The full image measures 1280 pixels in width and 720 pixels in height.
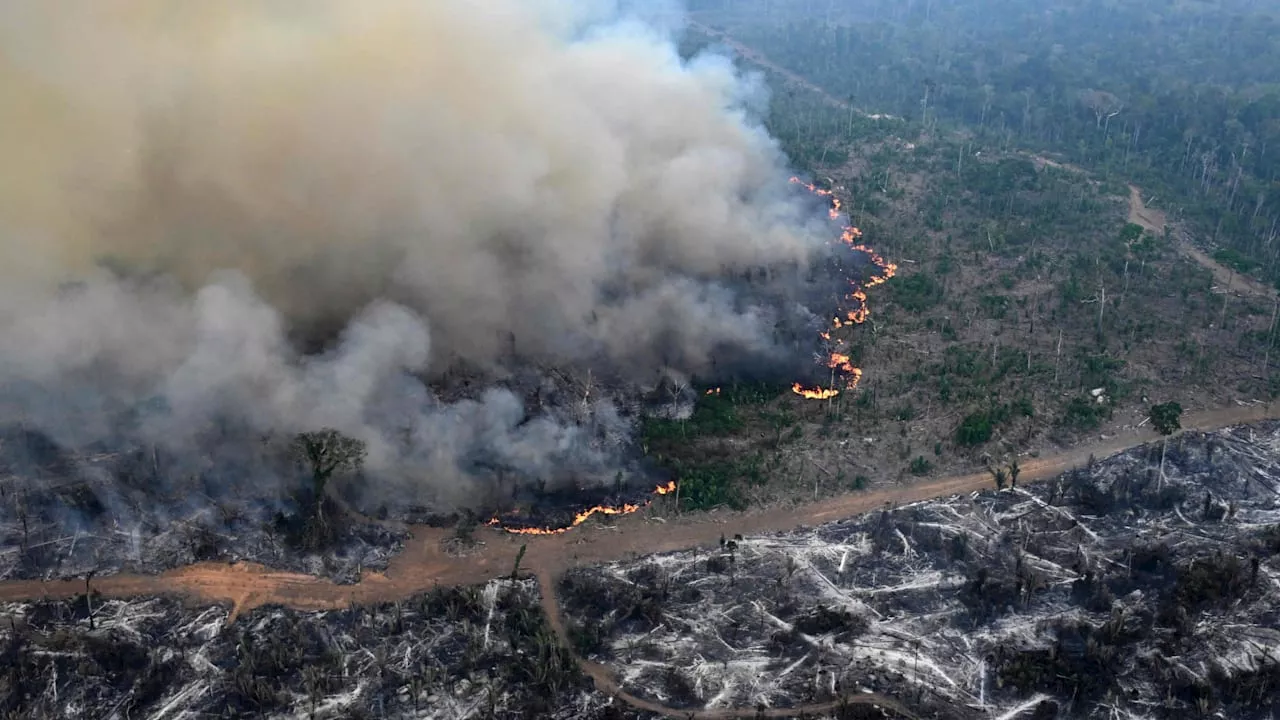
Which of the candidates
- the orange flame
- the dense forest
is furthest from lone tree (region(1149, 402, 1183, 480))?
the dense forest

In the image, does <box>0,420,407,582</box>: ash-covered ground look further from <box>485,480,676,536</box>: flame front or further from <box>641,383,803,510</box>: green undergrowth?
<box>641,383,803,510</box>: green undergrowth

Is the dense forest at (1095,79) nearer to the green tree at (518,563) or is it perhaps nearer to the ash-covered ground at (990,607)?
the ash-covered ground at (990,607)

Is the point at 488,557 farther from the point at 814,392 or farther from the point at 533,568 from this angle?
the point at 814,392

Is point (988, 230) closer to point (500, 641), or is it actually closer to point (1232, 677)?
point (1232, 677)

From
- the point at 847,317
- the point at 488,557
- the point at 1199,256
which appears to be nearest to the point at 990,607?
the point at 488,557

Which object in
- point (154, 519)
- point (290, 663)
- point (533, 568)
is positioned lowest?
point (290, 663)

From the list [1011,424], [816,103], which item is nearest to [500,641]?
[1011,424]
